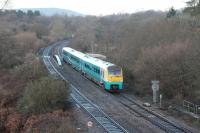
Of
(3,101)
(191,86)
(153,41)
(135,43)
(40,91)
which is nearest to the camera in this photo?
(40,91)

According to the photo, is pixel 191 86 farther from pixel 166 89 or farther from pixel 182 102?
pixel 166 89

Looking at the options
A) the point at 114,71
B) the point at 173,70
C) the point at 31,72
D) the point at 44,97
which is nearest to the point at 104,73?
the point at 114,71

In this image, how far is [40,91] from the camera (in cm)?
2397

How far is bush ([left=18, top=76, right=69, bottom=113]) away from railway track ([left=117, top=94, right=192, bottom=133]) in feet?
17.3

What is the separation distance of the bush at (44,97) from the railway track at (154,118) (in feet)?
17.3

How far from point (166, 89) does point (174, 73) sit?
209cm

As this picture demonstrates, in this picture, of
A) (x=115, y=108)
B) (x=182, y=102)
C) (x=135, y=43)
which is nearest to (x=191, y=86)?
(x=182, y=102)

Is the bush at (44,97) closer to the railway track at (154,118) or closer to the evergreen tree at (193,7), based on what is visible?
the railway track at (154,118)

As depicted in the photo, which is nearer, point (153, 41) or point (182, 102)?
A: point (182, 102)

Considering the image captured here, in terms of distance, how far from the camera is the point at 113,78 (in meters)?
32.2

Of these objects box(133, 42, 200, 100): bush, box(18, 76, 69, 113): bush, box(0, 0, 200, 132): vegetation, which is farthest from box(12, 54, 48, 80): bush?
box(133, 42, 200, 100): bush

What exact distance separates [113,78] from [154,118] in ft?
31.8

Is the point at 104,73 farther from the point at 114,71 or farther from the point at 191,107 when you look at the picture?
the point at 191,107

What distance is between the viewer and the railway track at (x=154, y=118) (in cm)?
2019
